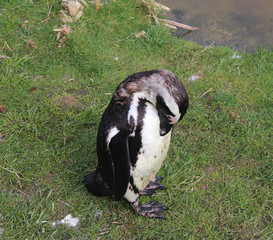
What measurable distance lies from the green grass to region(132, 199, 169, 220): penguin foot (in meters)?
0.07

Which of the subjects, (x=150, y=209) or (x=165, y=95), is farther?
(x=150, y=209)

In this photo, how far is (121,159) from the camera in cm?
238

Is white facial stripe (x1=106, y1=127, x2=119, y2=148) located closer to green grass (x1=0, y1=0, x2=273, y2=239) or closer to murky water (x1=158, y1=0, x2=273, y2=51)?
green grass (x1=0, y1=0, x2=273, y2=239)

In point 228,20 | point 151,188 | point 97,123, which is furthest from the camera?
point 228,20

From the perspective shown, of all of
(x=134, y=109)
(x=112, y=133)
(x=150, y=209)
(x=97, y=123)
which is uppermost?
(x=134, y=109)

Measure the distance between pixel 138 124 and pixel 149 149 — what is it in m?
0.22

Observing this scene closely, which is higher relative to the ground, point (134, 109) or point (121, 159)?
point (134, 109)

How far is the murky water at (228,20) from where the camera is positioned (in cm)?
506

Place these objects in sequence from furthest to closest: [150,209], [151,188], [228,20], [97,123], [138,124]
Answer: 1. [228,20]
2. [97,123]
3. [151,188]
4. [150,209]
5. [138,124]

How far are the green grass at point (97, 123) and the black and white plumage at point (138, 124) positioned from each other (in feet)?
1.83

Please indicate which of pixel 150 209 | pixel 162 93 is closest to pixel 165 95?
pixel 162 93

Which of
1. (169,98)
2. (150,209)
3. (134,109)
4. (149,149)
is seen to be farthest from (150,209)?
(169,98)

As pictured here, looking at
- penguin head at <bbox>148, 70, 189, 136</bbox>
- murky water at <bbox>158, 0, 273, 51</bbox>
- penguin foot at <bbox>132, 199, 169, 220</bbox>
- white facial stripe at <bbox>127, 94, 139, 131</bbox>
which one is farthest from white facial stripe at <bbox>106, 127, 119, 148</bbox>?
murky water at <bbox>158, 0, 273, 51</bbox>

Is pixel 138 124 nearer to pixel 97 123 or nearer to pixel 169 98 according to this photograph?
pixel 169 98
